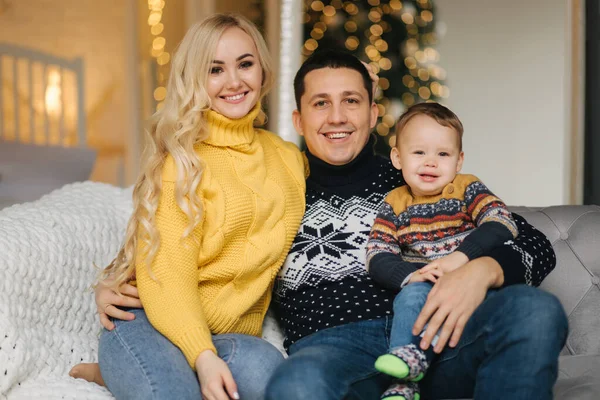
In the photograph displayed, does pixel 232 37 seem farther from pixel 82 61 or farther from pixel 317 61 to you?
pixel 82 61

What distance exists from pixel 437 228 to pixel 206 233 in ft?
1.91

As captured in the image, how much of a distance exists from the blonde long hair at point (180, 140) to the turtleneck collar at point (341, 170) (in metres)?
0.36

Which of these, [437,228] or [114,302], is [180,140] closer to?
[114,302]

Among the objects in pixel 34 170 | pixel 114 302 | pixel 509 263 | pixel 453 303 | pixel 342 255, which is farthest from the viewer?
pixel 34 170

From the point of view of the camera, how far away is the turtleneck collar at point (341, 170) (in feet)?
6.25

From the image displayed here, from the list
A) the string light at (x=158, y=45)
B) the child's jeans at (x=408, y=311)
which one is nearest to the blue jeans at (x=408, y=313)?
the child's jeans at (x=408, y=311)

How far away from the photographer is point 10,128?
3.59 metres

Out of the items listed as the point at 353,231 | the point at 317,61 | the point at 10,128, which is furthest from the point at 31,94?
the point at 353,231

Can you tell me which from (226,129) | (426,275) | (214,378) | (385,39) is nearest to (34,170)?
(226,129)

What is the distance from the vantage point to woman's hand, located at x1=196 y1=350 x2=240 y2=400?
1.40 meters

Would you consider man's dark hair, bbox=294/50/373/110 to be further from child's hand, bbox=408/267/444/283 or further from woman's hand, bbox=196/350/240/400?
woman's hand, bbox=196/350/240/400

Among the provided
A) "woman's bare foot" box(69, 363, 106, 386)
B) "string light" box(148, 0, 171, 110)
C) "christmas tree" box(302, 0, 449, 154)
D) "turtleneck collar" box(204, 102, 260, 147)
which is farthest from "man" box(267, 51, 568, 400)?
"christmas tree" box(302, 0, 449, 154)

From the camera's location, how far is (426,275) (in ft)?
5.06

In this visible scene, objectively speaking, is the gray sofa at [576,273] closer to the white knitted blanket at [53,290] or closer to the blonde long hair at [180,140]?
the white knitted blanket at [53,290]
